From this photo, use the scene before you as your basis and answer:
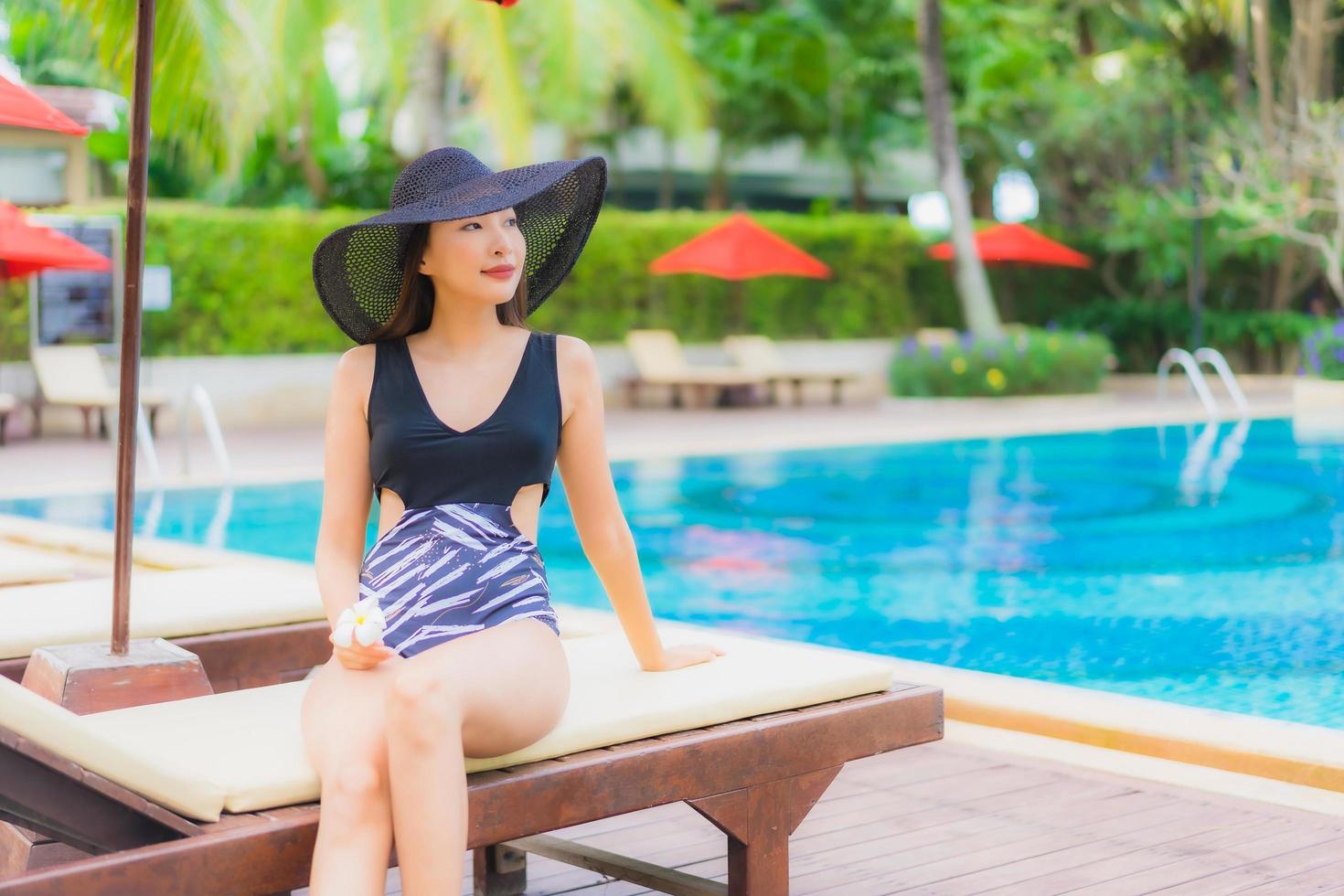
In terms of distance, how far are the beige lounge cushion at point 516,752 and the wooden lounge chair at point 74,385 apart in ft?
45.5

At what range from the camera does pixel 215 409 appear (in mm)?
18078

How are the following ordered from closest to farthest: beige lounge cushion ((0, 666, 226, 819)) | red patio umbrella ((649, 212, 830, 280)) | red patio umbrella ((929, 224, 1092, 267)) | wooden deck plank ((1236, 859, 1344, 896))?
beige lounge cushion ((0, 666, 226, 819)) → wooden deck plank ((1236, 859, 1344, 896)) → red patio umbrella ((649, 212, 830, 280)) → red patio umbrella ((929, 224, 1092, 267))

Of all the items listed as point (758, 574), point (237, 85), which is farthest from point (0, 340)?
point (758, 574)

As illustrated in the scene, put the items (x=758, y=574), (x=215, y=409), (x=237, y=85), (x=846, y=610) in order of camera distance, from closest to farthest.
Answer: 1. (x=846, y=610)
2. (x=758, y=574)
3. (x=237, y=85)
4. (x=215, y=409)

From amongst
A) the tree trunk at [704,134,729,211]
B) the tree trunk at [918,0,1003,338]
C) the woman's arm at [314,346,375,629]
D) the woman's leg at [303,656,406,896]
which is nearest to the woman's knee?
the woman's leg at [303,656,406,896]

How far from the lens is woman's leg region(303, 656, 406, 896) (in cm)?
248

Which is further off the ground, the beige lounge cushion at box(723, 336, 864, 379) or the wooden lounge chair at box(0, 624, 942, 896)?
the beige lounge cushion at box(723, 336, 864, 379)

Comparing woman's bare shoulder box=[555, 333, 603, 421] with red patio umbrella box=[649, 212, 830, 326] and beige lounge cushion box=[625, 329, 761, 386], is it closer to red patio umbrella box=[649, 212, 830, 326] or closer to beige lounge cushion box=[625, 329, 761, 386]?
red patio umbrella box=[649, 212, 830, 326]

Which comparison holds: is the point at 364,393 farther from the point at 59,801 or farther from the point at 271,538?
the point at 271,538

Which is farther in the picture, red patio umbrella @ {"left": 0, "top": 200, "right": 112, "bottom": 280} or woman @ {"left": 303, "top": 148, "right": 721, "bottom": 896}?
red patio umbrella @ {"left": 0, "top": 200, "right": 112, "bottom": 280}

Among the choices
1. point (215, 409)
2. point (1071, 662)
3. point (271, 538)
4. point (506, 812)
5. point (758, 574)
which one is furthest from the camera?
point (215, 409)

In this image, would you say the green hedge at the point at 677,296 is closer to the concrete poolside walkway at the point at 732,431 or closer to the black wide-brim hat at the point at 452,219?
the concrete poolside walkway at the point at 732,431

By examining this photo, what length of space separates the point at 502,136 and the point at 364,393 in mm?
15888

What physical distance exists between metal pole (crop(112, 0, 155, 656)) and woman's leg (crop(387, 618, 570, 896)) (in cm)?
121
